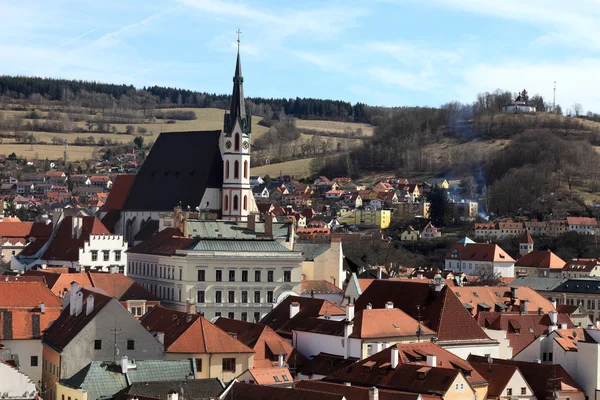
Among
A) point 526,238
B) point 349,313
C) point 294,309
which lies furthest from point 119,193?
point 526,238

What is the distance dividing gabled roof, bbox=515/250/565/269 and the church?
2057 inches

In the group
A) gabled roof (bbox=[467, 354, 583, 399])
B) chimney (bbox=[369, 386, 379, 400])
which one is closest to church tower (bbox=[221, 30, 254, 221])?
gabled roof (bbox=[467, 354, 583, 399])

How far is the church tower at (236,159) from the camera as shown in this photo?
111 meters

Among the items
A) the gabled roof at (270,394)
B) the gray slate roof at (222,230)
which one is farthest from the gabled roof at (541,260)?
the gabled roof at (270,394)

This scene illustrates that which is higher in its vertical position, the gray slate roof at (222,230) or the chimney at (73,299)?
the gray slate roof at (222,230)

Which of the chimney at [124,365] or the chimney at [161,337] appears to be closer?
the chimney at [124,365]

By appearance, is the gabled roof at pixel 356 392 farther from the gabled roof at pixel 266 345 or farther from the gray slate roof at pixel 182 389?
the gabled roof at pixel 266 345

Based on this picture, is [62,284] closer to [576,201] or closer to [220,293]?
[220,293]

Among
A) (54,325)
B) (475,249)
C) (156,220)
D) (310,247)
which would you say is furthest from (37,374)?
(475,249)

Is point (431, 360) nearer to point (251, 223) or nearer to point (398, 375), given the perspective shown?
point (398, 375)

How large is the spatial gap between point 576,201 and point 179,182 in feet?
322

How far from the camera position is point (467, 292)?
8519cm

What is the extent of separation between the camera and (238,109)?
111 meters

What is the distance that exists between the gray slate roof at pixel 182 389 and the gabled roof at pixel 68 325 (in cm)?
706
